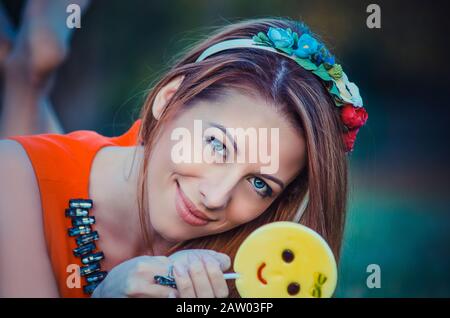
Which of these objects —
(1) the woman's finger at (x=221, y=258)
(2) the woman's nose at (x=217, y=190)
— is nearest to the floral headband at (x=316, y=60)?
(2) the woman's nose at (x=217, y=190)

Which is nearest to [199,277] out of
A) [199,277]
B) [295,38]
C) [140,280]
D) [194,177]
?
[199,277]

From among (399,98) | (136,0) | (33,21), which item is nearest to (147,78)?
(136,0)

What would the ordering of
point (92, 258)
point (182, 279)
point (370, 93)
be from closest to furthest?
point (182, 279) → point (92, 258) → point (370, 93)

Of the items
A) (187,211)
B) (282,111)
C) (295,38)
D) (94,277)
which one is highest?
(295,38)

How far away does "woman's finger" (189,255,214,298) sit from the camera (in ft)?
8.15

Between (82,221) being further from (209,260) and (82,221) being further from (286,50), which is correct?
(286,50)

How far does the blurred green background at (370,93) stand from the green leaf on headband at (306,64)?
0.63ft

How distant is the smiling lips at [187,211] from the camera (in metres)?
2.54

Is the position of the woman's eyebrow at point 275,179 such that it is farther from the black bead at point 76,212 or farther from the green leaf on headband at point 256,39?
the black bead at point 76,212

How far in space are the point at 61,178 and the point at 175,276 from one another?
21.3 inches

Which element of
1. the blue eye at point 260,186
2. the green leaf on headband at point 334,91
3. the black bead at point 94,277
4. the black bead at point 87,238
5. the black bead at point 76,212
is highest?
the green leaf on headband at point 334,91

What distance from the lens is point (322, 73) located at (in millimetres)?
2586
